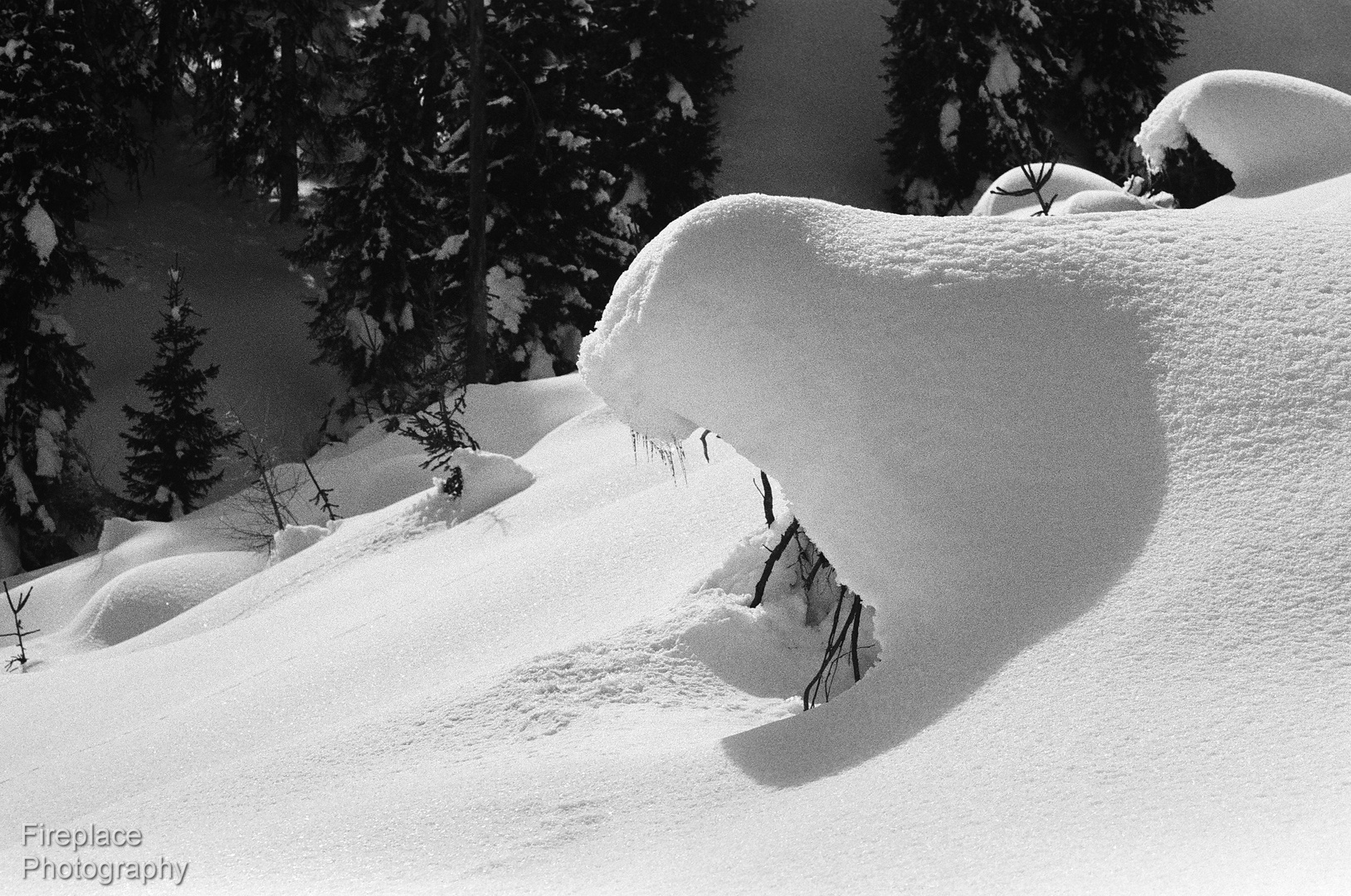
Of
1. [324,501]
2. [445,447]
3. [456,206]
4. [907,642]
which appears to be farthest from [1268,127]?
[456,206]

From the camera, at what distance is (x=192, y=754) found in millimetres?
4871

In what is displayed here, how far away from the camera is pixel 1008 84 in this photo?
2189 centimetres

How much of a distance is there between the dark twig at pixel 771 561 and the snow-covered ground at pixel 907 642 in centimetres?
10

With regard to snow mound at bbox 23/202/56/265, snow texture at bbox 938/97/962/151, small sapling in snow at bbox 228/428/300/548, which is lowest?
small sapling in snow at bbox 228/428/300/548

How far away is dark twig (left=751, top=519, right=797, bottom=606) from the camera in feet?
15.5

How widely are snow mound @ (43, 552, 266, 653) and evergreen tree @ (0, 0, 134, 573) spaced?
6710 mm

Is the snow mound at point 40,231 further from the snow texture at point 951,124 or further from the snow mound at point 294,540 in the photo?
the snow texture at point 951,124

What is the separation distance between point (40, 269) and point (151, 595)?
8713 mm

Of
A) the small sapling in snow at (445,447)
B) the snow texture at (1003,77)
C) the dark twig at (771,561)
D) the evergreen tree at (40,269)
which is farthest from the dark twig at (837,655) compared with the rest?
the snow texture at (1003,77)

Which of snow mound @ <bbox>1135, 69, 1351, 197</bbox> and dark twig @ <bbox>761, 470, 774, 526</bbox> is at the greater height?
snow mound @ <bbox>1135, 69, 1351, 197</bbox>

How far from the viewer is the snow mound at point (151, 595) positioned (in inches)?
392

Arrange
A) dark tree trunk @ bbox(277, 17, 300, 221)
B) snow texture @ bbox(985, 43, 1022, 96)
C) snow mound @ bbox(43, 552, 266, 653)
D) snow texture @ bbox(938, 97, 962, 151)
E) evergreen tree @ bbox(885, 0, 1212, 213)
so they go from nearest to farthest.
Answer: snow mound @ bbox(43, 552, 266, 653)
dark tree trunk @ bbox(277, 17, 300, 221)
snow texture @ bbox(985, 43, 1022, 96)
evergreen tree @ bbox(885, 0, 1212, 213)
snow texture @ bbox(938, 97, 962, 151)

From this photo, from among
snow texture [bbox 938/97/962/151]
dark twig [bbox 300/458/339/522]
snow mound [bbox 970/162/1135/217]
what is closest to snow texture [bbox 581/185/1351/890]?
snow mound [bbox 970/162/1135/217]

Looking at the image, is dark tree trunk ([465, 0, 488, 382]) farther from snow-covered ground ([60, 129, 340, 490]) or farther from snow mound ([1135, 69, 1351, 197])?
snow mound ([1135, 69, 1351, 197])
